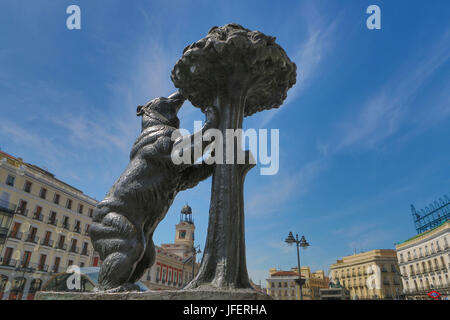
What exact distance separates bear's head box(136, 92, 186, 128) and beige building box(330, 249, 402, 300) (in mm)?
63166

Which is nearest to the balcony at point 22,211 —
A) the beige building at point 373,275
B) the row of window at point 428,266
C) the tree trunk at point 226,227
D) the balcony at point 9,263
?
the balcony at point 9,263

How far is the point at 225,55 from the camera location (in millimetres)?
3287

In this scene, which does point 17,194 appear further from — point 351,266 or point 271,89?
point 351,266

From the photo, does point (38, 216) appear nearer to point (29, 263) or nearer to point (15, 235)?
point (15, 235)

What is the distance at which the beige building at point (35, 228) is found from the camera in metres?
25.5

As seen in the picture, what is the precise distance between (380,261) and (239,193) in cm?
7285

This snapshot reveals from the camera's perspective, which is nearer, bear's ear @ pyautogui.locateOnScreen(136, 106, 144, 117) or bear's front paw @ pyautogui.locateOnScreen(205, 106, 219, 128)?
bear's front paw @ pyautogui.locateOnScreen(205, 106, 219, 128)

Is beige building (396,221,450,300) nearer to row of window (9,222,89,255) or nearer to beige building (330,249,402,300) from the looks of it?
beige building (330,249,402,300)

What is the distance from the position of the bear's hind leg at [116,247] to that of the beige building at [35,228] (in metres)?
28.5

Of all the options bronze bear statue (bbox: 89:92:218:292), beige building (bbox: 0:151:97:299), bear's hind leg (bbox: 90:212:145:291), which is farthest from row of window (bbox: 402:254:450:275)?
bear's hind leg (bbox: 90:212:145:291)

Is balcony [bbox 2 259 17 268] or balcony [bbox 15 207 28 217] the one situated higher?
balcony [bbox 15 207 28 217]

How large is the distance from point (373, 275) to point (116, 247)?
236ft

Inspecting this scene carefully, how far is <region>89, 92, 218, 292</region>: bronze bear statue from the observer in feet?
8.51
